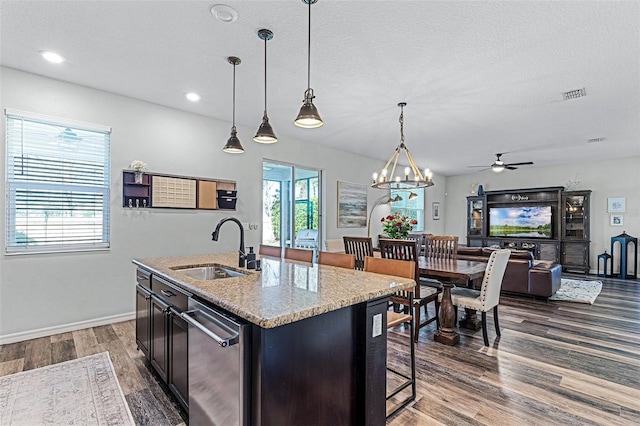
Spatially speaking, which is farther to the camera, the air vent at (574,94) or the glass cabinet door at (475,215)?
the glass cabinet door at (475,215)

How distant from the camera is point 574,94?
11.8 ft

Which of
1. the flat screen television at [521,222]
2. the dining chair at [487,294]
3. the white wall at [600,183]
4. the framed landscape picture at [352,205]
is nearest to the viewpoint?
the dining chair at [487,294]

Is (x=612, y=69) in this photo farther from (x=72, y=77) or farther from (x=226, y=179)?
(x=72, y=77)

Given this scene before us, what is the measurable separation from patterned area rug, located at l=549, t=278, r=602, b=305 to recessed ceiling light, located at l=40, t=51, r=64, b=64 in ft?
22.8

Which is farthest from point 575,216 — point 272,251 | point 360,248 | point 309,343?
point 309,343

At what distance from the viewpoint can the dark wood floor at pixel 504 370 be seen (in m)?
2.09

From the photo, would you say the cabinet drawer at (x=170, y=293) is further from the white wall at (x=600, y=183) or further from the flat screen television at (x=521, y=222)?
the white wall at (x=600, y=183)

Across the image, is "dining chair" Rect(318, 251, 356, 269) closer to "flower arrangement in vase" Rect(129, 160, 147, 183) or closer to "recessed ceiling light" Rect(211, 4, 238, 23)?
"recessed ceiling light" Rect(211, 4, 238, 23)

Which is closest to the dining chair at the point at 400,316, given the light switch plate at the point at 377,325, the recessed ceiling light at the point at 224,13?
the light switch plate at the point at 377,325

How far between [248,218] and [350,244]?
179 centimetres

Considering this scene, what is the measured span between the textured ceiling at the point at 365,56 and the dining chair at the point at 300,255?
177 cm

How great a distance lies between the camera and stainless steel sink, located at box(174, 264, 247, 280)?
7.97ft

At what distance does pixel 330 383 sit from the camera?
1508 millimetres

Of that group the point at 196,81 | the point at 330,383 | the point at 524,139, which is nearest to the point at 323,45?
the point at 196,81
